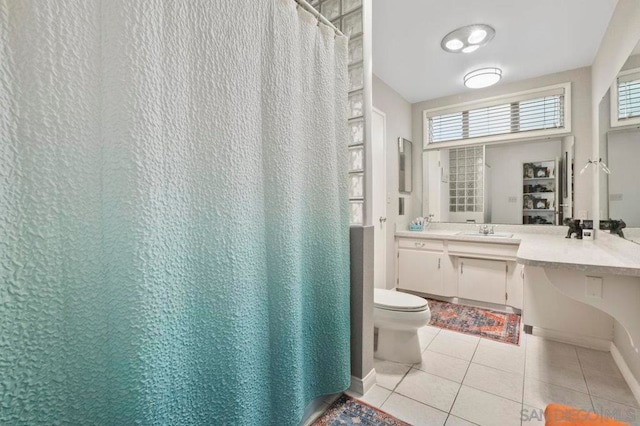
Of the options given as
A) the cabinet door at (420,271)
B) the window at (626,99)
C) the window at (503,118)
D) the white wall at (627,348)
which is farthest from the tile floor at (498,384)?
the window at (503,118)

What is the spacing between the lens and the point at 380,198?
3018mm

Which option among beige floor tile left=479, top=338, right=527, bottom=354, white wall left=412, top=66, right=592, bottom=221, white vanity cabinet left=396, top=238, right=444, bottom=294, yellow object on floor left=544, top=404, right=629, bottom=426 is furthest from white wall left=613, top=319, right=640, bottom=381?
white vanity cabinet left=396, top=238, right=444, bottom=294

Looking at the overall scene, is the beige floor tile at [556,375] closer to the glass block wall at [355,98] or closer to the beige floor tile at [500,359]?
the beige floor tile at [500,359]

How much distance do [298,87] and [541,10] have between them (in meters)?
2.08

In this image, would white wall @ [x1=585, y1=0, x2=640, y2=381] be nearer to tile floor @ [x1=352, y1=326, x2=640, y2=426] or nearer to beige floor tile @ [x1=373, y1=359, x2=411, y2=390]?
tile floor @ [x1=352, y1=326, x2=640, y2=426]

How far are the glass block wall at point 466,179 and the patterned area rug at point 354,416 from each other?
2.68 metres

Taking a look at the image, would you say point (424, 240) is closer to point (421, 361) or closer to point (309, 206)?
point (421, 361)

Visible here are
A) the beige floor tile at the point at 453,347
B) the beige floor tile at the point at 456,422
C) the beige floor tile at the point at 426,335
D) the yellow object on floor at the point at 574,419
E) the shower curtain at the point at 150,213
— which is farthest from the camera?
the beige floor tile at the point at 426,335

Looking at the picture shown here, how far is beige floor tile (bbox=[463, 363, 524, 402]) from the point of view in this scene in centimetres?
154

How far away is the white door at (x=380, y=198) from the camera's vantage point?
2.97 metres

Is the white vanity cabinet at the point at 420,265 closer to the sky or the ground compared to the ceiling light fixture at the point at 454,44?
closer to the ground

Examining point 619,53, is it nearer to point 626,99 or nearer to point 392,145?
point 626,99

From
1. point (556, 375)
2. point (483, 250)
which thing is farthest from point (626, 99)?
point (556, 375)

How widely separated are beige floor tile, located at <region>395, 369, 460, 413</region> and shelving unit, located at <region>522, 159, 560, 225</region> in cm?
223
